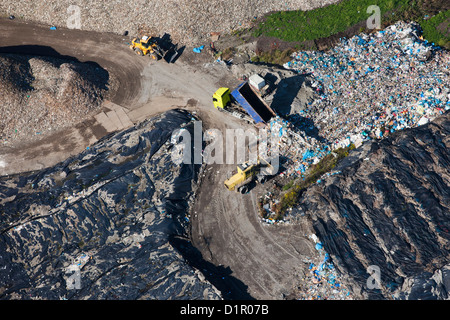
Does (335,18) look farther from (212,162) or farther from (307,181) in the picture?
(212,162)

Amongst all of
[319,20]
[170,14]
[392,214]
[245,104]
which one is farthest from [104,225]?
[319,20]

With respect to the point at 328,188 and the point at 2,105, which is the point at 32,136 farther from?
the point at 328,188

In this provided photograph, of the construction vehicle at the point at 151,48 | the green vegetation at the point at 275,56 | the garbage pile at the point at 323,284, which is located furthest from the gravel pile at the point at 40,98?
the garbage pile at the point at 323,284

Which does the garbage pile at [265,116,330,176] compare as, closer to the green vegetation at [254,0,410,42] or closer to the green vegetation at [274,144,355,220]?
the green vegetation at [274,144,355,220]

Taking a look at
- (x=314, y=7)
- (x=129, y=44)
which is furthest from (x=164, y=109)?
(x=314, y=7)

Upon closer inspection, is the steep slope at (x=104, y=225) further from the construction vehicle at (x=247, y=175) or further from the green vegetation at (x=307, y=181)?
the green vegetation at (x=307, y=181)

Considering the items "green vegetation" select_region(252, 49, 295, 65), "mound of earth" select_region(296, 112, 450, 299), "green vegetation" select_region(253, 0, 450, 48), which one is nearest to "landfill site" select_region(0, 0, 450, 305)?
"mound of earth" select_region(296, 112, 450, 299)

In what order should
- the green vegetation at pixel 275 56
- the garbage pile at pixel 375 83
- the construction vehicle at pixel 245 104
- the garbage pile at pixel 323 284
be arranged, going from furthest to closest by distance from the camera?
the green vegetation at pixel 275 56 → the construction vehicle at pixel 245 104 → the garbage pile at pixel 375 83 → the garbage pile at pixel 323 284
